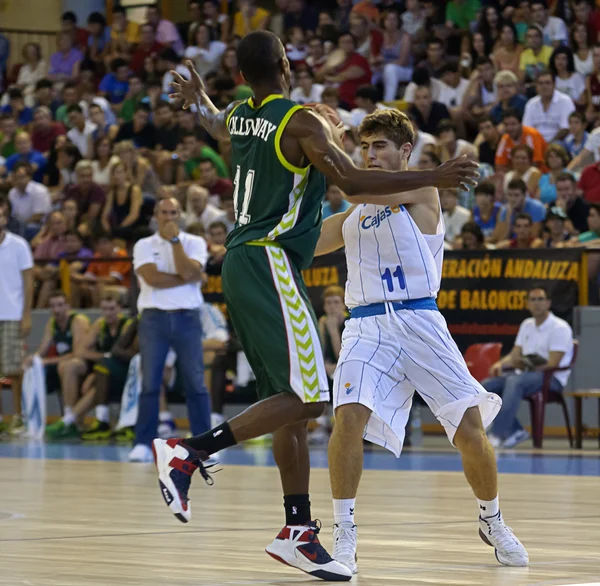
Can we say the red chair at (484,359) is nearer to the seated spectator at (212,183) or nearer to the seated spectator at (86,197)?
the seated spectator at (212,183)

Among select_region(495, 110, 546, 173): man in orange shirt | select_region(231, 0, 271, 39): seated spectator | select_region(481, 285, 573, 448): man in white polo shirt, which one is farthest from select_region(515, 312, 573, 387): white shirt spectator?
select_region(231, 0, 271, 39): seated spectator

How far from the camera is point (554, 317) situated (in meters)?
15.1

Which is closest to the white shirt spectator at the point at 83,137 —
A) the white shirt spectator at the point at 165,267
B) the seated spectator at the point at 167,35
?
the seated spectator at the point at 167,35

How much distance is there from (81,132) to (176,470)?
59.8 feet

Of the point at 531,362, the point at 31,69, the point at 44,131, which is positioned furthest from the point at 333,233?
A: the point at 31,69

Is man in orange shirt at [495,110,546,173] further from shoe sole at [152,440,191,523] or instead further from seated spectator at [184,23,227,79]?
shoe sole at [152,440,191,523]

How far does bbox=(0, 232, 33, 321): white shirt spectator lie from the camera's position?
53.3ft

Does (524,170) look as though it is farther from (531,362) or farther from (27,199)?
(27,199)

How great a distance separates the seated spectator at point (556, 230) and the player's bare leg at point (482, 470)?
972 centimetres

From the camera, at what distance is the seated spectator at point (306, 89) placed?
2091 centimetres

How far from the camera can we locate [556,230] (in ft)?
52.1

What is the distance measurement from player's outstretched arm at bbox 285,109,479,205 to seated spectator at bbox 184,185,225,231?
12228 mm

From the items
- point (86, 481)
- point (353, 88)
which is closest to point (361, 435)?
point (86, 481)

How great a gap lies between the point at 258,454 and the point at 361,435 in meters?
8.59
